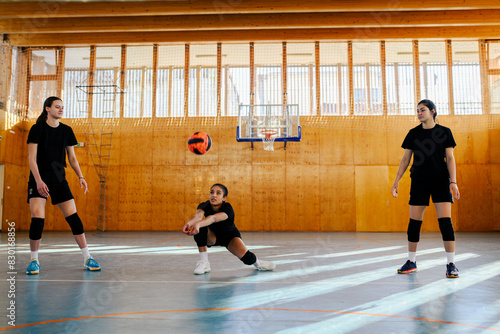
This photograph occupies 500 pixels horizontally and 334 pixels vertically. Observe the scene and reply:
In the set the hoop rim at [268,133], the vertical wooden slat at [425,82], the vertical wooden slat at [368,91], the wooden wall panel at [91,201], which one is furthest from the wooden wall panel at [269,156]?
the vertical wooden slat at [425,82]

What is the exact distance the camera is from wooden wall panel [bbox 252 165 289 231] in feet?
40.3

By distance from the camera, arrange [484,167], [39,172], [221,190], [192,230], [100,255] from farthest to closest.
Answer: [484,167], [100,255], [39,172], [221,190], [192,230]

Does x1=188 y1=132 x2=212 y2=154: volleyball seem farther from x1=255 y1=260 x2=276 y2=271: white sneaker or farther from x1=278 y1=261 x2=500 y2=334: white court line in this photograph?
x1=278 y1=261 x2=500 y2=334: white court line

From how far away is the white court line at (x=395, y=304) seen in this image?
208 centimetres

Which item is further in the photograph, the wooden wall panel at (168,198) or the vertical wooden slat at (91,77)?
the vertical wooden slat at (91,77)

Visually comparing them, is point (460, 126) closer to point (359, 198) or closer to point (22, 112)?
point (359, 198)

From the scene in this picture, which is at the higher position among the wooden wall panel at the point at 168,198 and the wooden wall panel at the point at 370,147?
the wooden wall panel at the point at 370,147

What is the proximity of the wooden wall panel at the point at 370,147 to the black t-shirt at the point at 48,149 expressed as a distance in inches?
393

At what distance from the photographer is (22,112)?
510 inches

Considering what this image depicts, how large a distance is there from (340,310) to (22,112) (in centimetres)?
1386

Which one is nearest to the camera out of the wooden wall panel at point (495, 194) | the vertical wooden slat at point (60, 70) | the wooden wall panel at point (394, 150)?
the wooden wall panel at point (495, 194)

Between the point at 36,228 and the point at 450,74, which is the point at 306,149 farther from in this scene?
the point at 36,228

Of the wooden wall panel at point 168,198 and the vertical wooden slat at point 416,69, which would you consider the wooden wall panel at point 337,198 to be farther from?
the wooden wall panel at point 168,198

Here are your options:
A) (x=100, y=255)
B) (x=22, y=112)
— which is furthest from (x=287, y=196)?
(x=22, y=112)
